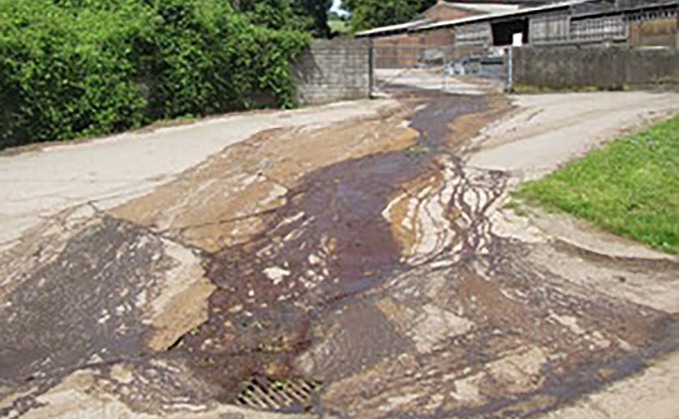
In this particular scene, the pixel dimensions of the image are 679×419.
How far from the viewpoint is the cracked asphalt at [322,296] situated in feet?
13.0

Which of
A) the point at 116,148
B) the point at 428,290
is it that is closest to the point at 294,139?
the point at 116,148

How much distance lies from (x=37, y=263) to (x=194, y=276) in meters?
1.51

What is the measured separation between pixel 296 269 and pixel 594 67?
16606mm

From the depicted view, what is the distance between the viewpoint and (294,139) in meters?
12.1

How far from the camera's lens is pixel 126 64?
45.5 ft

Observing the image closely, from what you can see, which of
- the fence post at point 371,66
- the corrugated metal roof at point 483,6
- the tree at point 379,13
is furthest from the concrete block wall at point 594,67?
the tree at point 379,13

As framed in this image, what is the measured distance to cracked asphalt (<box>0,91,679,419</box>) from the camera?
13.0ft

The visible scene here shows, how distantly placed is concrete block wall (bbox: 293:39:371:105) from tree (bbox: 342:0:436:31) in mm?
37666

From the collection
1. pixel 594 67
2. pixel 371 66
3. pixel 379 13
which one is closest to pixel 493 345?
pixel 371 66

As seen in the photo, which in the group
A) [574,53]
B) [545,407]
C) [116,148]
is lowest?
[545,407]

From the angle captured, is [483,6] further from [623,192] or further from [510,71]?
[623,192]

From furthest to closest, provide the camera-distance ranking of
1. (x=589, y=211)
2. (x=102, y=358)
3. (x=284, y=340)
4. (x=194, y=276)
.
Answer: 1. (x=589, y=211)
2. (x=194, y=276)
3. (x=284, y=340)
4. (x=102, y=358)

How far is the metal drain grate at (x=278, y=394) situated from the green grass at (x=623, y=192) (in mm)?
4186

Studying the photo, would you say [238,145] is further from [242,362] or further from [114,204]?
[242,362]
